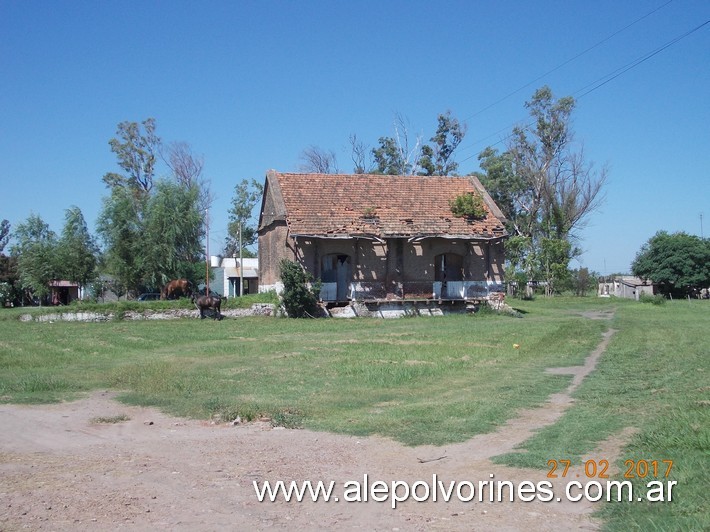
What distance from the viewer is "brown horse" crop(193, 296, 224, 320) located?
111 feet

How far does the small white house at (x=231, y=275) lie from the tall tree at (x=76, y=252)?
13.0m

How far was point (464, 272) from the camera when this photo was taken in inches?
1494

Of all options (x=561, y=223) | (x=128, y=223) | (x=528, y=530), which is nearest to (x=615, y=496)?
(x=528, y=530)

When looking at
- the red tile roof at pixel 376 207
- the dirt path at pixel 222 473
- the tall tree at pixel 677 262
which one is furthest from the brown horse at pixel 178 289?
the tall tree at pixel 677 262

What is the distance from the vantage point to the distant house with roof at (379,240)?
35.9 m

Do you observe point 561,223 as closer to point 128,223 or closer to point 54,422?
point 128,223

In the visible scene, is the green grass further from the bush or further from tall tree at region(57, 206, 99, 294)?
tall tree at region(57, 206, 99, 294)

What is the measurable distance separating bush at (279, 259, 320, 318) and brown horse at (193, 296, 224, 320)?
10.2ft

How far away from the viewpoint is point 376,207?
123 feet

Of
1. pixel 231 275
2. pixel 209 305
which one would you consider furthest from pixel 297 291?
pixel 231 275

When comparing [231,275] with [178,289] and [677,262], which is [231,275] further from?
[677,262]

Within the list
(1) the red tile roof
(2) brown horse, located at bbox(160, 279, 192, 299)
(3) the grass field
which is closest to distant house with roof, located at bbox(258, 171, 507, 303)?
(1) the red tile roof

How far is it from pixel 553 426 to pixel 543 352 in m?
10.5

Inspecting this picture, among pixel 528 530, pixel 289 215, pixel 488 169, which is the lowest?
pixel 528 530
